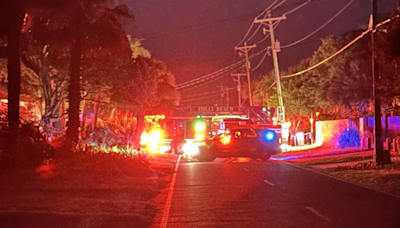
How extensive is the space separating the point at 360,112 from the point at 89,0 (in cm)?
2911

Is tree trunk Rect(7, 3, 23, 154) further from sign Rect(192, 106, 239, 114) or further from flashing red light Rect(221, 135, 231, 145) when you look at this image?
sign Rect(192, 106, 239, 114)

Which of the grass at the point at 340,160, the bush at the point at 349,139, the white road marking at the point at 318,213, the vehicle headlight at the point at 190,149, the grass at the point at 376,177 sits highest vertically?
the bush at the point at 349,139

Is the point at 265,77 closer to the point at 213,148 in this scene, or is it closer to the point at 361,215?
the point at 213,148

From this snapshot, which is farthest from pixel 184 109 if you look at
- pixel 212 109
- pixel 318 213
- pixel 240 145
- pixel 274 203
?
pixel 318 213

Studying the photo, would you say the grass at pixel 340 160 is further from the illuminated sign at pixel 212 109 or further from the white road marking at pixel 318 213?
the white road marking at pixel 318 213

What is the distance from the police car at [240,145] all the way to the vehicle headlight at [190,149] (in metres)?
0.71

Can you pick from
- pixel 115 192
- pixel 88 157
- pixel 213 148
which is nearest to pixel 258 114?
pixel 213 148

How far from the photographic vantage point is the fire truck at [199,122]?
36.6 m

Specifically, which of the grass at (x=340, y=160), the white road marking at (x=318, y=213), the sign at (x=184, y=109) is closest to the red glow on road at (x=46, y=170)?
the white road marking at (x=318, y=213)

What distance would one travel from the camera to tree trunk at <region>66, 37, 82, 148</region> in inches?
867

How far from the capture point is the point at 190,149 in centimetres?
3381

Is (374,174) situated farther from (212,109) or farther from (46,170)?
(212,109)

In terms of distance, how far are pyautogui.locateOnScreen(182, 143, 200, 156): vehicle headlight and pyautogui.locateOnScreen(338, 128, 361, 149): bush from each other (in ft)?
30.7

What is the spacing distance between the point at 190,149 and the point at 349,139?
9.72m
